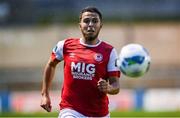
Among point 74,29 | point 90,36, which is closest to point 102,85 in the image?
point 90,36

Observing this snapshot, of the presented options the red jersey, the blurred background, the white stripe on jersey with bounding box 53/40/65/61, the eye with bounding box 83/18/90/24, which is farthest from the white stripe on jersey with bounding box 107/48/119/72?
the blurred background

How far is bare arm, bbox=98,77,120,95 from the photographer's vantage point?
28.7ft

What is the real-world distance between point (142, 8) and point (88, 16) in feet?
124

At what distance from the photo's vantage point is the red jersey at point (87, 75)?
923 cm

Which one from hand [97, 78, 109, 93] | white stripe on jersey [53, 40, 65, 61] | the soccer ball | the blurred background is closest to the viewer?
hand [97, 78, 109, 93]

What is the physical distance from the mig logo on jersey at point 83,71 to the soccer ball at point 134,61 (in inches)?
53.3

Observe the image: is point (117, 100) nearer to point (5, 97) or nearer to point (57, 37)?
point (5, 97)

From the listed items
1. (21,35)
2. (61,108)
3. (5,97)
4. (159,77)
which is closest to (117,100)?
(5,97)

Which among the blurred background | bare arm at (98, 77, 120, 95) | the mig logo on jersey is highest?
the mig logo on jersey

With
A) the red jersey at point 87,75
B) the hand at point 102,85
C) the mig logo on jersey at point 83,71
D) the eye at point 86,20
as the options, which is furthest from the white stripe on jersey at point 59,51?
the hand at point 102,85

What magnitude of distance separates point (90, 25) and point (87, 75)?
25.9 inches

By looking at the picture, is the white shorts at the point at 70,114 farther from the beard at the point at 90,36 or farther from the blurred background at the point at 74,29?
the blurred background at the point at 74,29

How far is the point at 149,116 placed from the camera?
2169 centimetres

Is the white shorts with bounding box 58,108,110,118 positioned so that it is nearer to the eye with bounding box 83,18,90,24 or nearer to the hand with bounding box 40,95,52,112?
the hand with bounding box 40,95,52,112
